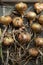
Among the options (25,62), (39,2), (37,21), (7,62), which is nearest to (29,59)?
(25,62)

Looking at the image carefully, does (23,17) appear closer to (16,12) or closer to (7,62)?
(16,12)

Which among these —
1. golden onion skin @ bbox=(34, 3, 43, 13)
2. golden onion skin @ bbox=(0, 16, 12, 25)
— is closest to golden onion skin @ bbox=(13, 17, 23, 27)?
golden onion skin @ bbox=(0, 16, 12, 25)

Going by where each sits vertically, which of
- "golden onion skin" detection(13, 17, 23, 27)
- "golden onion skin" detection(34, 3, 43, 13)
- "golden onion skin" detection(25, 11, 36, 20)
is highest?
"golden onion skin" detection(34, 3, 43, 13)

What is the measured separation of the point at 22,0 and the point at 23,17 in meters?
0.12

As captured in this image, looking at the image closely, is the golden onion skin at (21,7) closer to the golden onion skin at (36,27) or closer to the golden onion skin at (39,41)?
the golden onion skin at (36,27)

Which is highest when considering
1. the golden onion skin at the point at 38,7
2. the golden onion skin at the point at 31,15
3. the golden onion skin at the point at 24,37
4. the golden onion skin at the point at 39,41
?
the golden onion skin at the point at 38,7

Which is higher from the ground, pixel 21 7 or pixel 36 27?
pixel 21 7

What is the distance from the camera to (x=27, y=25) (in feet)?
6.30

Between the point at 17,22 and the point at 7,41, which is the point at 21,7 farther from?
the point at 7,41

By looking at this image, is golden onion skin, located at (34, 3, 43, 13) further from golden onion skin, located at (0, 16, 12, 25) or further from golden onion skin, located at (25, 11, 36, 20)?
golden onion skin, located at (0, 16, 12, 25)

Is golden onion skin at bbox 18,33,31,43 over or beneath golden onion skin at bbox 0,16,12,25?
beneath

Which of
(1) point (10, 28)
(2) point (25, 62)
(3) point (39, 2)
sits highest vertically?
(3) point (39, 2)

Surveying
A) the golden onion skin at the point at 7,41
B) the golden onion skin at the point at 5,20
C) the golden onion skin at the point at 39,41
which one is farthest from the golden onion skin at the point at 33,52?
the golden onion skin at the point at 5,20

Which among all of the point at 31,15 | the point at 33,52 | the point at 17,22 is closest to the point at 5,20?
the point at 17,22
